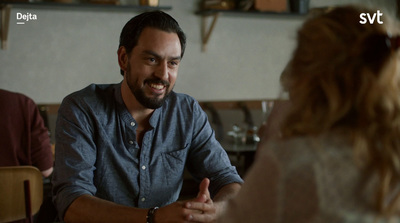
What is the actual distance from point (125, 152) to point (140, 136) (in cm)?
9

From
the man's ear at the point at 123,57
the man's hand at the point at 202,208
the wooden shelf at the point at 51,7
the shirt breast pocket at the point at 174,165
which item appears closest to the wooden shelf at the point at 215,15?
the wooden shelf at the point at 51,7

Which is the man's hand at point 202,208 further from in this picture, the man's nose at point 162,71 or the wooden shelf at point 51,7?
the wooden shelf at point 51,7

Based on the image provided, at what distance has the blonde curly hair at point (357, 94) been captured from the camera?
0.74 meters

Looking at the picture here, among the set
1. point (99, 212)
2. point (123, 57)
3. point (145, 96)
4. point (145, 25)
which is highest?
point (145, 25)

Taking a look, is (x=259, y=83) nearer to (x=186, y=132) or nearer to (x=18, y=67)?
(x=18, y=67)

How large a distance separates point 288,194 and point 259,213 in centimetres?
6

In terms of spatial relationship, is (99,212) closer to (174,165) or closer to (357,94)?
(174,165)

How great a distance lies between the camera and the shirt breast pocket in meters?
1.71

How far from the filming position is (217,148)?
5.89 ft

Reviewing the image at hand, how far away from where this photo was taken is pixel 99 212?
54.7 inches

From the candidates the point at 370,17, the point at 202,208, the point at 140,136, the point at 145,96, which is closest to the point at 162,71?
the point at 145,96

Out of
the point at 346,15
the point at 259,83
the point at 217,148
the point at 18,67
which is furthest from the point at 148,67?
the point at 259,83

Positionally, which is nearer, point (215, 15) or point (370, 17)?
point (370, 17)

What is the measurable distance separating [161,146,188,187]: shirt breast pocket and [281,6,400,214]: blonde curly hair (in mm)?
968
